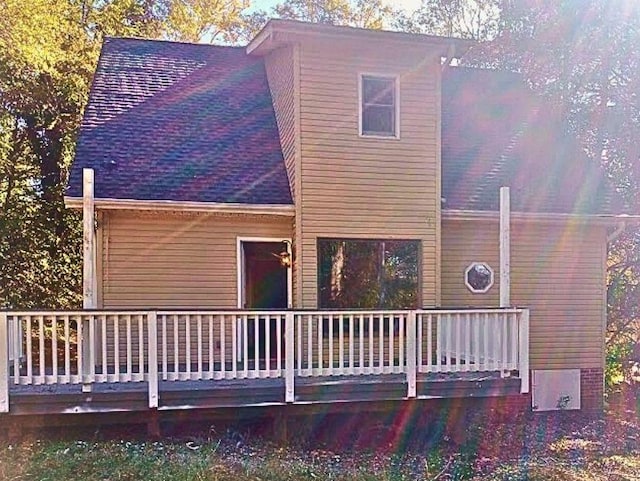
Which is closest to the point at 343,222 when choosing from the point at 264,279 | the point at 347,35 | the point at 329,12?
the point at 264,279

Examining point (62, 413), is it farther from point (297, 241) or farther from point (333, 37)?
point (333, 37)

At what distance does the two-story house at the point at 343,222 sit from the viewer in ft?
27.2

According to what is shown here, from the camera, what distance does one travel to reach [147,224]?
8938 millimetres

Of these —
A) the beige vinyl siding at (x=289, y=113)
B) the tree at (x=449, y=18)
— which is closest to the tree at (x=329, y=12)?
the tree at (x=449, y=18)

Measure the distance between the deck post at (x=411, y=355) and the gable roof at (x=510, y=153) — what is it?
9.48 feet

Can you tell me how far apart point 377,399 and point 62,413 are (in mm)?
3521

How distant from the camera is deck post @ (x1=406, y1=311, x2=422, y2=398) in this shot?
748cm

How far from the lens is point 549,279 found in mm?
10391

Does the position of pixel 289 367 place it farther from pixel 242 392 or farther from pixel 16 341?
pixel 16 341

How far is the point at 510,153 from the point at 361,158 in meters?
3.33

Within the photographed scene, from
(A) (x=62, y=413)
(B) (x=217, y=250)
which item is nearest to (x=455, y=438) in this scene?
(B) (x=217, y=250)

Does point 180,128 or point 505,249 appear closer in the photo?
point 505,249

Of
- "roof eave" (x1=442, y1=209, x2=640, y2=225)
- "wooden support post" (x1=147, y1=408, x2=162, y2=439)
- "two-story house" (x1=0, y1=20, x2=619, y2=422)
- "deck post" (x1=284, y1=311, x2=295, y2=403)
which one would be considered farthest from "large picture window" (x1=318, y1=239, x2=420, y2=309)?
"wooden support post" (x1=147, y1=408, x2=162, y2=439)

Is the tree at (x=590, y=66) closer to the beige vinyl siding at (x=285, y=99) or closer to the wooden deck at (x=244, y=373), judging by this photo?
the beige vinyl siding at (x=285, y=99)
